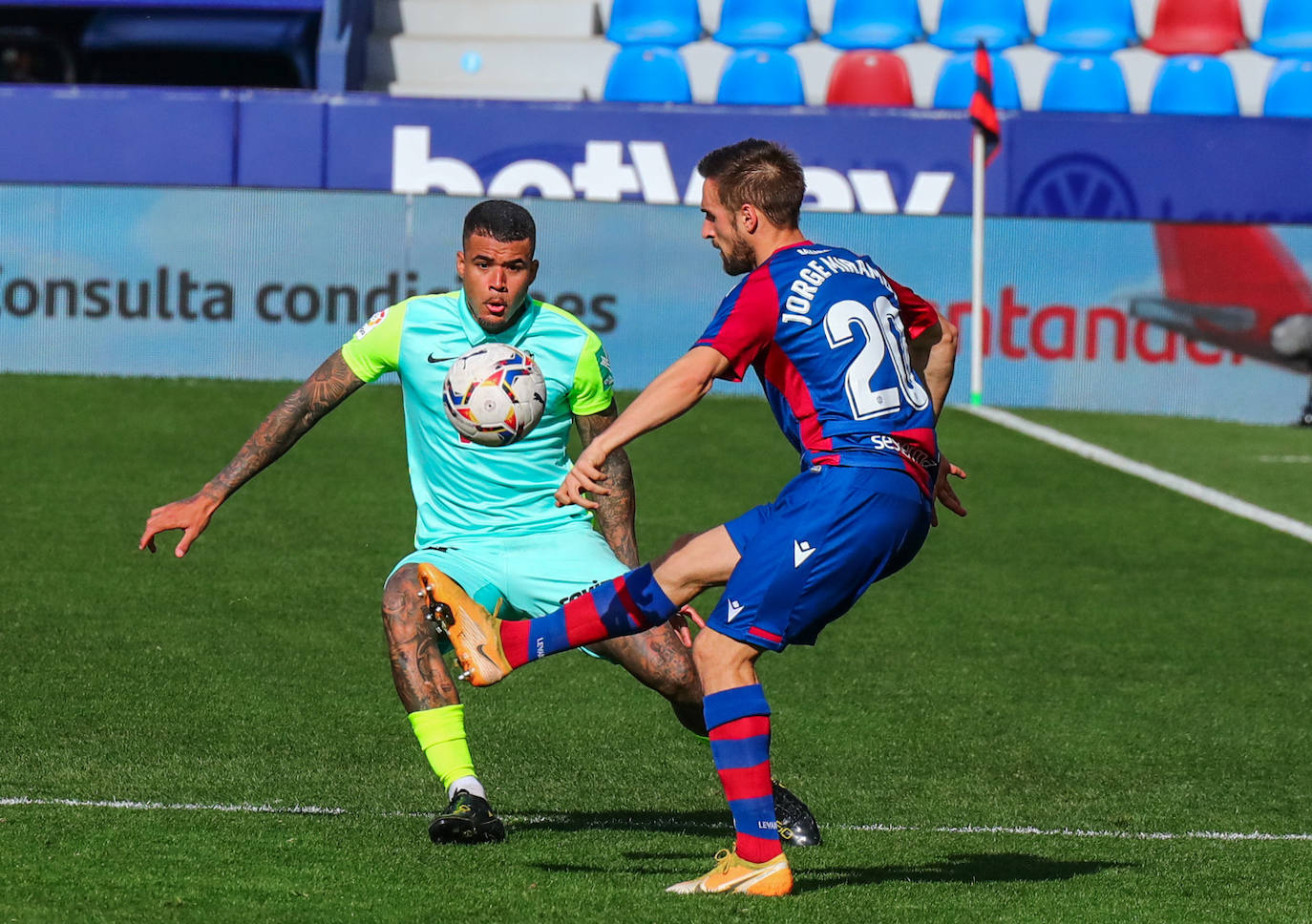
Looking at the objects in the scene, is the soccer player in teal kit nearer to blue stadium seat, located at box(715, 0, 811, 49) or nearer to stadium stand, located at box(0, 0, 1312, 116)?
stadium stand, located at box(0, 0, 1312, 116)

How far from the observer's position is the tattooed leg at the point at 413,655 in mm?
6023

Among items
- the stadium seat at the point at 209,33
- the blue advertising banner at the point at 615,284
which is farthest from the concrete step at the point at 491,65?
the blue advertising banner at the point at 615,284

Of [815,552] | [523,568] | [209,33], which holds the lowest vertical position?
[523,568]

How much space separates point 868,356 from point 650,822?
203cm

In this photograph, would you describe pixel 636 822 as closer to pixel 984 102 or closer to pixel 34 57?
pixel 984 102

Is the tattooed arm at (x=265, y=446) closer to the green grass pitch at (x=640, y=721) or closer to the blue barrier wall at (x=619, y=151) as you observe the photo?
the green grass pitch at (x=640, y=721)

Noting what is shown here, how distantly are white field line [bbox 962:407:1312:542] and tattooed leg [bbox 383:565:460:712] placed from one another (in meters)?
9.20

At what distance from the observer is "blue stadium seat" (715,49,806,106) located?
24.2m

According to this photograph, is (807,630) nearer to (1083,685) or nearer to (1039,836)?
(1039,836)

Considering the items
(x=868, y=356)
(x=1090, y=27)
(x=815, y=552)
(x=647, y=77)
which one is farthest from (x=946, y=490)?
(x=1090, y=27)

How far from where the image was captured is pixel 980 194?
19.3 meters

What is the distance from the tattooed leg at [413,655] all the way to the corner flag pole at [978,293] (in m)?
13.4

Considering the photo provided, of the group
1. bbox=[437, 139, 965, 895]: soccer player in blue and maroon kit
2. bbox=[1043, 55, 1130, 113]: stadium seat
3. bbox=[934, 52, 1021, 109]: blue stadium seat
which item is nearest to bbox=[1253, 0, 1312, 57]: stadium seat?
bbox=[1043, 55, 1130, 113]: stadium seat

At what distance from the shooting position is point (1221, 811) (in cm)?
721
